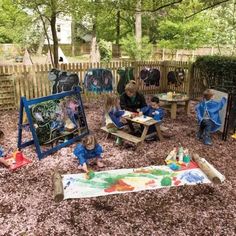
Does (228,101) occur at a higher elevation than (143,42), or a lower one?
lower

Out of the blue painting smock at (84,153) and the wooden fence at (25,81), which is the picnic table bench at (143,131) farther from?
the wooden fence at (25,81)

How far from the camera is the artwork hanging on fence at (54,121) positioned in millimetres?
5375

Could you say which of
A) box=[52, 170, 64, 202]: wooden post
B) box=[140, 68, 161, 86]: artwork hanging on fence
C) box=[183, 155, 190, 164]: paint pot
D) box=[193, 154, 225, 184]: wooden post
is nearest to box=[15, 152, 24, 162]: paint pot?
box=[52, 170, 64, 202]: wooden post

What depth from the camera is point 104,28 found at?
106ft

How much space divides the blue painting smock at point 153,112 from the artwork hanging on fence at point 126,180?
5.01 feet

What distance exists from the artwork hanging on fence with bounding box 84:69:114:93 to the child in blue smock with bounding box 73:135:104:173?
459cm

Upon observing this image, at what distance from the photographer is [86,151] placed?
499cm

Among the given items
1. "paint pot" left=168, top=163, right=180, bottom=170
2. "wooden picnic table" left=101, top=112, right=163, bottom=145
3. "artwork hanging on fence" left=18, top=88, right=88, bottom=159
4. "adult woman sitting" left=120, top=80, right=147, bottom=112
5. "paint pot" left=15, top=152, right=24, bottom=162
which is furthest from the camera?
"adult woman sitting" left=120, top=80, right=147, bottom=112

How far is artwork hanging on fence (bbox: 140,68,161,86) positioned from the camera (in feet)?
35.9

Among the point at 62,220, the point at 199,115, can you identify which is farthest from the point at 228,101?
the point at 62,220

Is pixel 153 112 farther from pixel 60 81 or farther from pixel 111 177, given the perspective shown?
pixel 60 81

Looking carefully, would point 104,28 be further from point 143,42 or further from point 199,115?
point 199,115

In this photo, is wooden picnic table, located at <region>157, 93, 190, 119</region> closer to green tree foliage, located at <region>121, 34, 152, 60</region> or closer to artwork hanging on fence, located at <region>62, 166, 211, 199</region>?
artwork hanging on fence, located at <region>62, 166, 211, 199</region>

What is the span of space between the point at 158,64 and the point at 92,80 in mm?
3614
